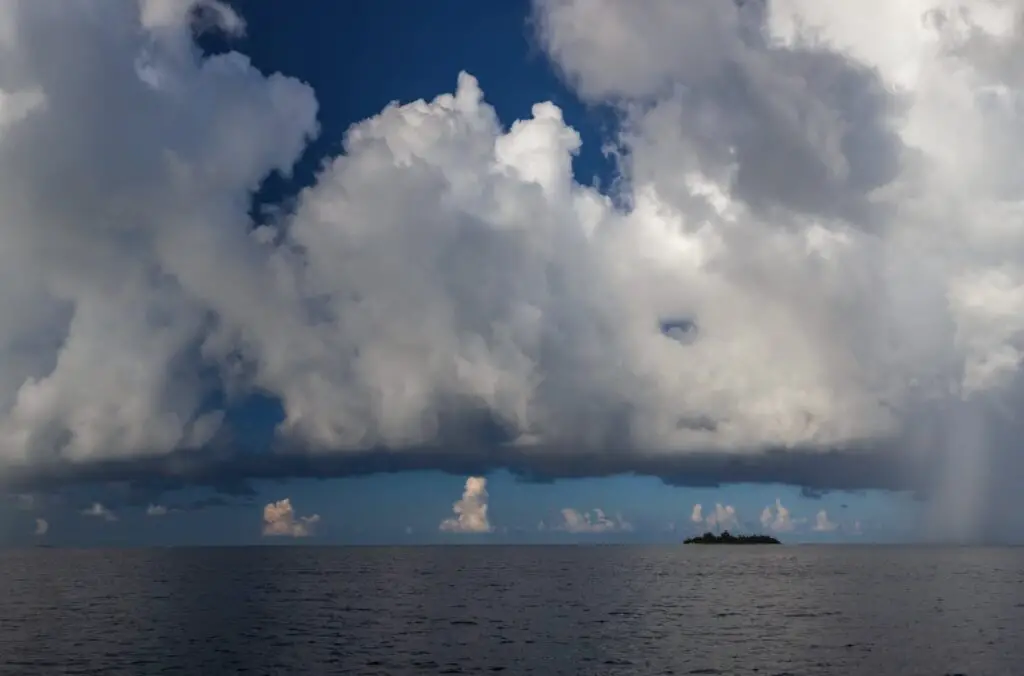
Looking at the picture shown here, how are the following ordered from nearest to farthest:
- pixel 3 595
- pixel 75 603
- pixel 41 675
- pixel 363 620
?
pixel 41 675 → pixel 363 620 → pixel 75 603 → pixel 3 595

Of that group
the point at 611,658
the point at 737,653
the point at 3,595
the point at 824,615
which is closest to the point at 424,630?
the point at 611,658

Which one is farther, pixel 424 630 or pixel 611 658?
pixel 424 630

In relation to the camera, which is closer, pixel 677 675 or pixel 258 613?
pixel 677 675

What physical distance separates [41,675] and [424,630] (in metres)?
42.1

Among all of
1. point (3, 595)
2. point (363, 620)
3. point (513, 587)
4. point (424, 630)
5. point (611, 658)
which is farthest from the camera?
point (513, 587)

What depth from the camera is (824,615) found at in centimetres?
12262

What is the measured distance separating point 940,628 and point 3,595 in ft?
498

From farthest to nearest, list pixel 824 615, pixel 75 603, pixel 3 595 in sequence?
1. pixel 3 595
2. pixel 75 603
3. pixel 824 615

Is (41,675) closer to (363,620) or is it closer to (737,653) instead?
(363,620)

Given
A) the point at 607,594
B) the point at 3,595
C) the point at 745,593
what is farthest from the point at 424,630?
→ the point at 3,595

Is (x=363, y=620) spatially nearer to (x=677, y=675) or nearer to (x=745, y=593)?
(x=677, y=675)

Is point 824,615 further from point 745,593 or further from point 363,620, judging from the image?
point 363,620

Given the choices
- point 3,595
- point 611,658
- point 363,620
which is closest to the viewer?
point 611,658

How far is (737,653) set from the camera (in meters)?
86.0
